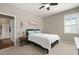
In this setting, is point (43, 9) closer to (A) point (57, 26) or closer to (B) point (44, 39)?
(A) point (57, 26)

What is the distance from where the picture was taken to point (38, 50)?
1.69m

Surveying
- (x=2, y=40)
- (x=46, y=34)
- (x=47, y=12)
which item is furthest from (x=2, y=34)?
(x=47, y=12)

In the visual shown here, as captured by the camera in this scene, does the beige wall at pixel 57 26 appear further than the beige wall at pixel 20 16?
Yes

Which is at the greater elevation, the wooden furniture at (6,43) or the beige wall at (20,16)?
the beige wall at (20,16)

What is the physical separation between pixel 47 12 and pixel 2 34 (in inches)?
40.1

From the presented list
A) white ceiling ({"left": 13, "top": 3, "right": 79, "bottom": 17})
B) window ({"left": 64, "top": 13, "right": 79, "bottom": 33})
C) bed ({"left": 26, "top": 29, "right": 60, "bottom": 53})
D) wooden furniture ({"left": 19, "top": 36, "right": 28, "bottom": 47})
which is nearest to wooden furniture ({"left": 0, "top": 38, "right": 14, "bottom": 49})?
wooden furniture ({"left": 19, "top": 36, "right": 28, "bottom": 47})

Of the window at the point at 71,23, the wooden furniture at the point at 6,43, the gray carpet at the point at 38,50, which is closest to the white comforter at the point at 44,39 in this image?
the gray carpet at the point at 38,50

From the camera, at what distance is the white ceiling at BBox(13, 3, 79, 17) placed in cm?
160

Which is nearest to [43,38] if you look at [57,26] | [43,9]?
[57,26]

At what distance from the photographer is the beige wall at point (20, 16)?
5.15 ft

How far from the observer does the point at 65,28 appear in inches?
67.8

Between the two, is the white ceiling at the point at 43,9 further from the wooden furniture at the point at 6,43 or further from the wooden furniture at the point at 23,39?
the wooden furniture at the point at 6,43

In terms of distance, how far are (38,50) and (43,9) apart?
0.87 m

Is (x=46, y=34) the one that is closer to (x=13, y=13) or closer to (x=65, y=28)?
(x=65, y=28)
